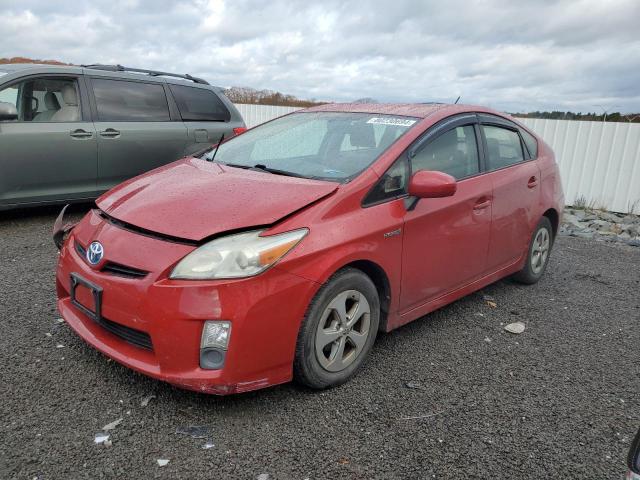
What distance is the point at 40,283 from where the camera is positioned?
4.20 meters

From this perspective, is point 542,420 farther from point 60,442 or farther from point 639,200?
point 639,200

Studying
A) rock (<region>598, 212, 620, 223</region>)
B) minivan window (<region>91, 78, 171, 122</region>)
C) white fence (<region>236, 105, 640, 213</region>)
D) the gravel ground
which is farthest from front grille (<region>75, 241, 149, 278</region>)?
white fence (<region>236, 105, 640, 213</region>)

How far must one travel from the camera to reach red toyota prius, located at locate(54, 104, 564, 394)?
8.06 feet

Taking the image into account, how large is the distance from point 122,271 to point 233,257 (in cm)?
58

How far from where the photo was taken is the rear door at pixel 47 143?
5.57 m

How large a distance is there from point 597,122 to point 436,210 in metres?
7.93

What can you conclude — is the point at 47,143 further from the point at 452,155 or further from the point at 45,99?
the point at 452,155

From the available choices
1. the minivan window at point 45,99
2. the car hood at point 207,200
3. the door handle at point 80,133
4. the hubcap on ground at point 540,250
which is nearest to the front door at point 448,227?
the car hood at point 207,200

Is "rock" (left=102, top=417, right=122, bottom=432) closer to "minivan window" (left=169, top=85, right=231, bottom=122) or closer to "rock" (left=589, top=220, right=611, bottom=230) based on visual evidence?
"minivan window" (left=169, top=85, right=231, bottom=122)

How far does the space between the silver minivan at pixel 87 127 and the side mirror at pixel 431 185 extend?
321cm

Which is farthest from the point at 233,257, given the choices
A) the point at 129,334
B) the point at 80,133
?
the point at 80,133

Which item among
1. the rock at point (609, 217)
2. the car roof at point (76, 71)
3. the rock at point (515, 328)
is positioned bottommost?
the rock at point (609, 217)

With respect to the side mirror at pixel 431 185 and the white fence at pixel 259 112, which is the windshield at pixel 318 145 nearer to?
the side mirror at pixel 431 185

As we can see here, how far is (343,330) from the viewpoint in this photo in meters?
2.87
